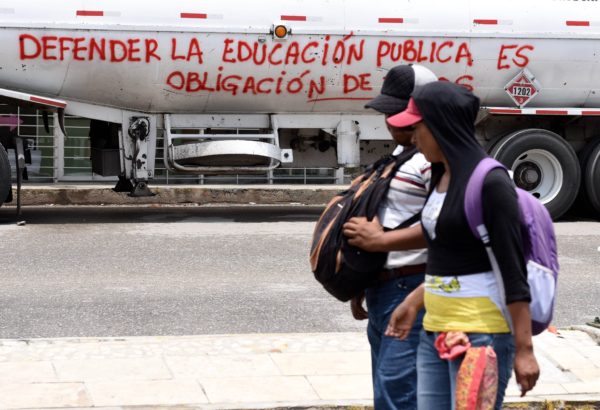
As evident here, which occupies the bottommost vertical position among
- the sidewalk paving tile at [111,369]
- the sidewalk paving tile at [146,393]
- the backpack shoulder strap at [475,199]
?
the sidewalk paving tile at [146,393]

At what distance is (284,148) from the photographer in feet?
46.0

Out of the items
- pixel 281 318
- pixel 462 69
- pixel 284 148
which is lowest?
pixel 281 318

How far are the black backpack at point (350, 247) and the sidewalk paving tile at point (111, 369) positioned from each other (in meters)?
1.81

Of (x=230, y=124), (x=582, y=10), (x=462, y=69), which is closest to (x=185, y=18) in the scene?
(x=230, y=124)

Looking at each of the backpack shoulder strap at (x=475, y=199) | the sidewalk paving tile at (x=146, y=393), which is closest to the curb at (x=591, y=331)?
the sidewalk paving tile at (x=146, y=393)

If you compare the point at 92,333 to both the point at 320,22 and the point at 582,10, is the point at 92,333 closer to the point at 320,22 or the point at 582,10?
the point at 320,22

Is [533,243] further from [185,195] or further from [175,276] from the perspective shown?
[185,195]

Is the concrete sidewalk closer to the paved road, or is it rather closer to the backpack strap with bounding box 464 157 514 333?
the paved road

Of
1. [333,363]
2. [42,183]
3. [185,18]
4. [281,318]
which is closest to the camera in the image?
[333,363]

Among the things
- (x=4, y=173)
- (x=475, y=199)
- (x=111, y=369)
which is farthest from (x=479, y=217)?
(x=4, y=173)

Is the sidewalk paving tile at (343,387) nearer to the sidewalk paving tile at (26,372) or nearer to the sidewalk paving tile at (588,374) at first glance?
the sidewalk paving tile at (588,374)

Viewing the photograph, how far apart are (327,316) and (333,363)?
1.83 meters

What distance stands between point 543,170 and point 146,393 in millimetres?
9542

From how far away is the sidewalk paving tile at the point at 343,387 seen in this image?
5.39 meters
